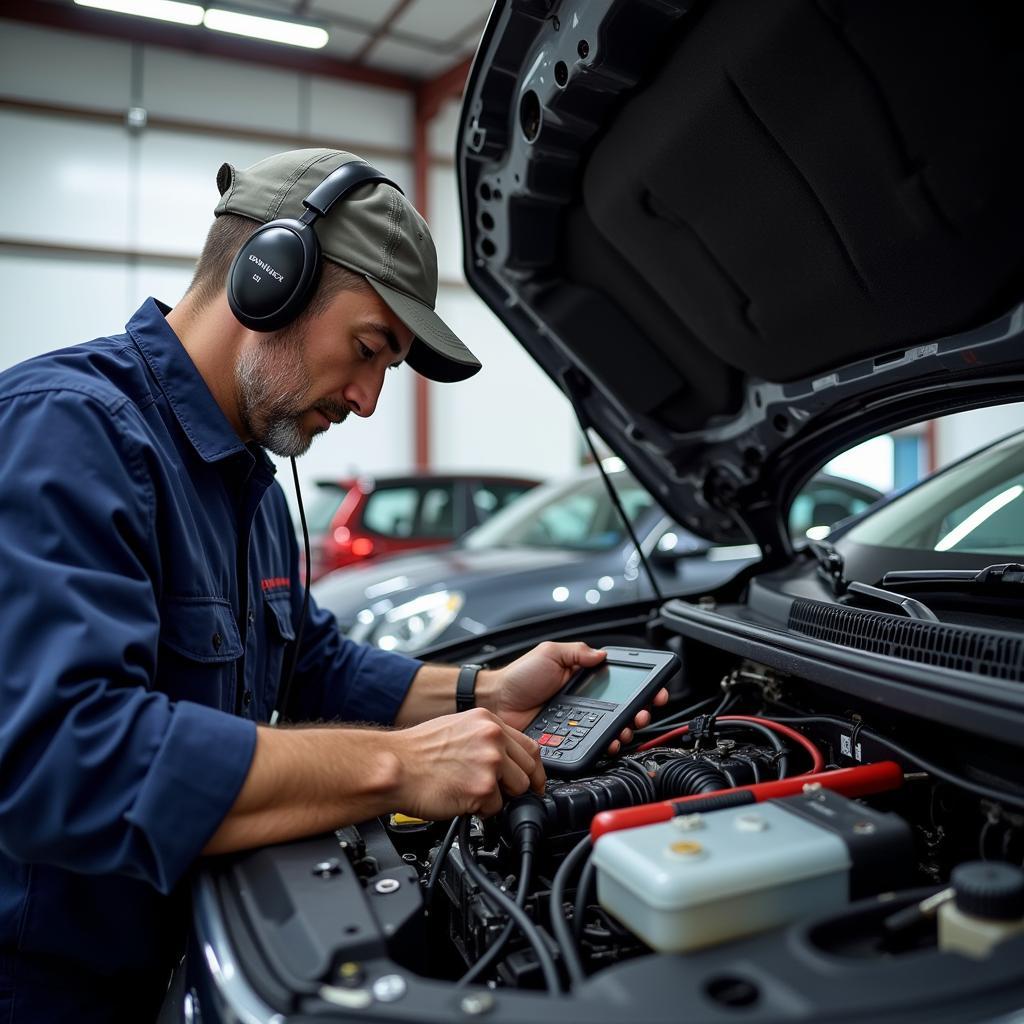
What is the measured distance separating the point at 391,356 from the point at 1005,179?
914 mm

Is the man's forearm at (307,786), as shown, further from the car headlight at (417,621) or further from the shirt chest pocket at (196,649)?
the car headlight at (417,621)

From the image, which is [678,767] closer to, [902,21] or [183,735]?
[183,735]

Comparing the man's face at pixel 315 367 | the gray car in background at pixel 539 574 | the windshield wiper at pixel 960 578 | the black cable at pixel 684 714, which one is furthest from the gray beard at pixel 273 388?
the gray car in background at pixel 539 574

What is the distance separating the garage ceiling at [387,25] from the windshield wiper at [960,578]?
289 inches

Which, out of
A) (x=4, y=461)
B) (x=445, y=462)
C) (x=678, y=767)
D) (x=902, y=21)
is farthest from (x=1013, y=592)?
(x=445, y=462)

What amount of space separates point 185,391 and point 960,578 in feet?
4.10

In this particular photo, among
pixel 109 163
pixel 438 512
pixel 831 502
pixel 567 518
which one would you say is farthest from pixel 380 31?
pixel 831 502

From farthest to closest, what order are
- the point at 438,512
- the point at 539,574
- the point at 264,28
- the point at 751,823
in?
the point at 264,28, the point at 438,512, the point at 539,574, the point at 751,823

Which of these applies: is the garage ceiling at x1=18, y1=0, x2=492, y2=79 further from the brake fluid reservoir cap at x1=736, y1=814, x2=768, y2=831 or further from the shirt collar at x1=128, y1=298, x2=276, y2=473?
the brake fluid reservoir cap at x1=736, y1=814, x2=768, y2=831

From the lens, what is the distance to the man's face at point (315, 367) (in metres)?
1.44

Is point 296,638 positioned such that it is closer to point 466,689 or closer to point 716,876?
point 466,689

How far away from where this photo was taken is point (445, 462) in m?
10.0

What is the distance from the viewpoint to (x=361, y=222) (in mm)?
1417

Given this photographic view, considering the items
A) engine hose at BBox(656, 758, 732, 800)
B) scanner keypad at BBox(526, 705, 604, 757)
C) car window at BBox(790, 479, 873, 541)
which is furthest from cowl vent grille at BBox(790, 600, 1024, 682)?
car window at BBox(790, 479, 873, 541)
